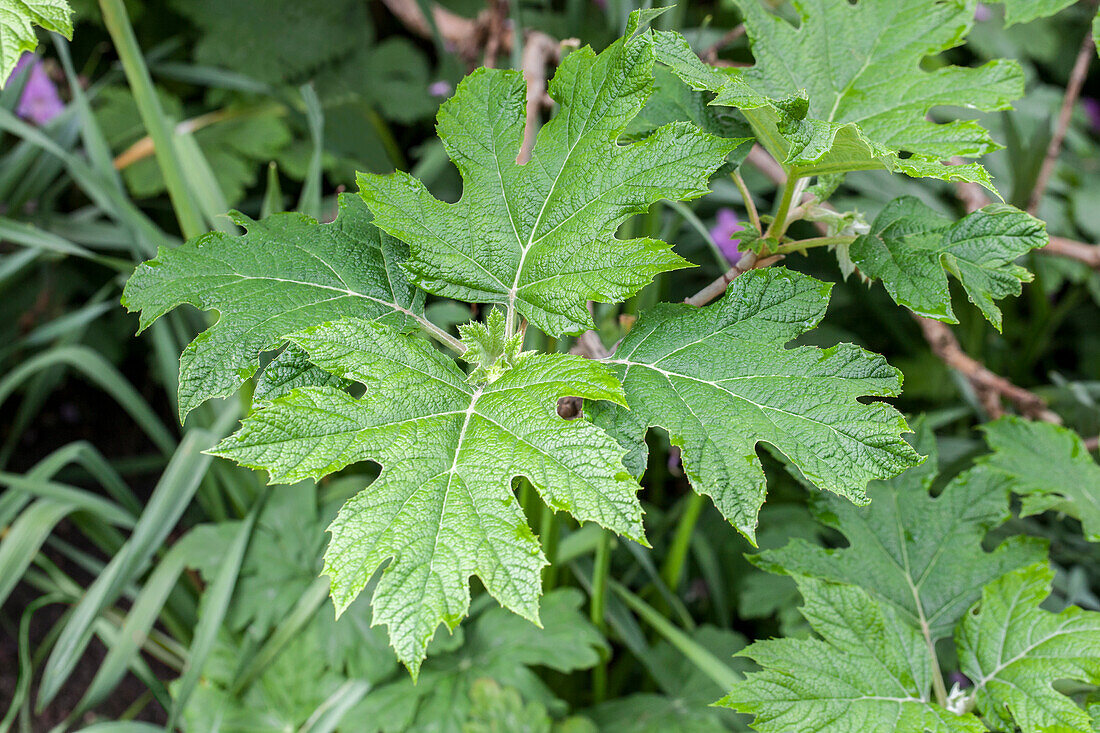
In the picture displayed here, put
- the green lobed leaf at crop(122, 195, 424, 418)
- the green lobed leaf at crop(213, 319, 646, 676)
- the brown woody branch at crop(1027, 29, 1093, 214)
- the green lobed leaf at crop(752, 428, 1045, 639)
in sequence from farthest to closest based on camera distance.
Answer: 1. the brown woody branch at crop(1027, 29, 1093, 214)
2. the green lobed leaf at crop(752, 428, 1045, 639)
3. the green lobed leaf at crop(122, 195, 424, 418)
4. the green lobed leaf at crop(213, 319, 646, 676)

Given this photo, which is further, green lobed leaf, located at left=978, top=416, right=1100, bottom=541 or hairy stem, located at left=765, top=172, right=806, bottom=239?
green lobed leaf, located at left=978, top=416, right=1100, bottom=541

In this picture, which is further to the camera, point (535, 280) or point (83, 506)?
point (83, 506)

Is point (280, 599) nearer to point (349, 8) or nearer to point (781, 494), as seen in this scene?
point (781, 494)

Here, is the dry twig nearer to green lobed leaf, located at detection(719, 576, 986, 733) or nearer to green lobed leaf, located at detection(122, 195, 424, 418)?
green lobed leaf, located at detection(122, 195, 424, 418)

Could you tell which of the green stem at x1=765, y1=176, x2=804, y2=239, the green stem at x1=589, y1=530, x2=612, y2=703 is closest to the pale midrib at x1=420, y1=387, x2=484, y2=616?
the green stem at x1=765, y1=176, x2=804, y2=239

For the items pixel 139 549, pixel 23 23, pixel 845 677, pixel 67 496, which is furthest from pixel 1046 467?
pixel 67 496

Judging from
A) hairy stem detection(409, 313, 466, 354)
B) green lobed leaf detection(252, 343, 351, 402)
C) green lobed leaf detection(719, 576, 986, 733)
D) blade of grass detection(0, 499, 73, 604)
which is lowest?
green lobed leaf detection(719, 576, 986, 733)

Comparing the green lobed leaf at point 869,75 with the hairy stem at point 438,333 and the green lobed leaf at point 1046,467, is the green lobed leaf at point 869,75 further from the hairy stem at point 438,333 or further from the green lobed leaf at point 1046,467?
the green lobed leaf at point 1046,467

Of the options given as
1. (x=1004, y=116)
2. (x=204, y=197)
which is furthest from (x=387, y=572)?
(x=1004, y=116)
